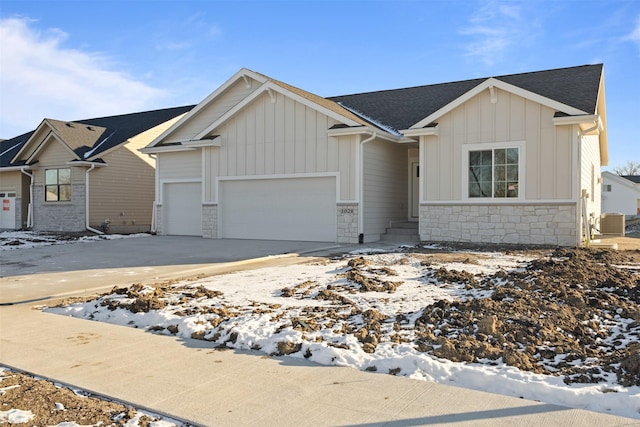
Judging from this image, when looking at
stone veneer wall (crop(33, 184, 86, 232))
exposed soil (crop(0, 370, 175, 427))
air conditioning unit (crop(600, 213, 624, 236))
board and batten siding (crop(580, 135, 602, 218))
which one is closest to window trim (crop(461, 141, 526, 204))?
board and batten siding (crop(580, 135, 602, 218))

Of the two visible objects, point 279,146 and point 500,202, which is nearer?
point 500,202

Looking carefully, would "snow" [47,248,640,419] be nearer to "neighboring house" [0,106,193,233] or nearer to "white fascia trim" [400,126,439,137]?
"white fascia trim" [400,126,439,137]

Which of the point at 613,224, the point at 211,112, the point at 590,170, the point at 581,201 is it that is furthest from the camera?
the point at 211,112

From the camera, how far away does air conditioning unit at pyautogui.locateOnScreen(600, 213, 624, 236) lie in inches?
739

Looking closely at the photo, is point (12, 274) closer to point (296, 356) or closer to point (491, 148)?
point (296, 356)

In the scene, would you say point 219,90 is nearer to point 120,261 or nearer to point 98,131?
point 98,131

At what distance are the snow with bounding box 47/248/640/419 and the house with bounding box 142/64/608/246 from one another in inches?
169

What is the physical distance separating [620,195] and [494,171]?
1851 inches

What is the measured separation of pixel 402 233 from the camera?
1636 cm

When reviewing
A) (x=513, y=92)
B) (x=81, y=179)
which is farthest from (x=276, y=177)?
(x=81, y=179)

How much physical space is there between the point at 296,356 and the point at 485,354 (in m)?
1.75

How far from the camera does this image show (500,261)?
10578 millimetres

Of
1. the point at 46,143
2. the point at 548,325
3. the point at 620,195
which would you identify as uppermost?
the point at 46,143

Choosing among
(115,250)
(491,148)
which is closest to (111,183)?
(115,250)
